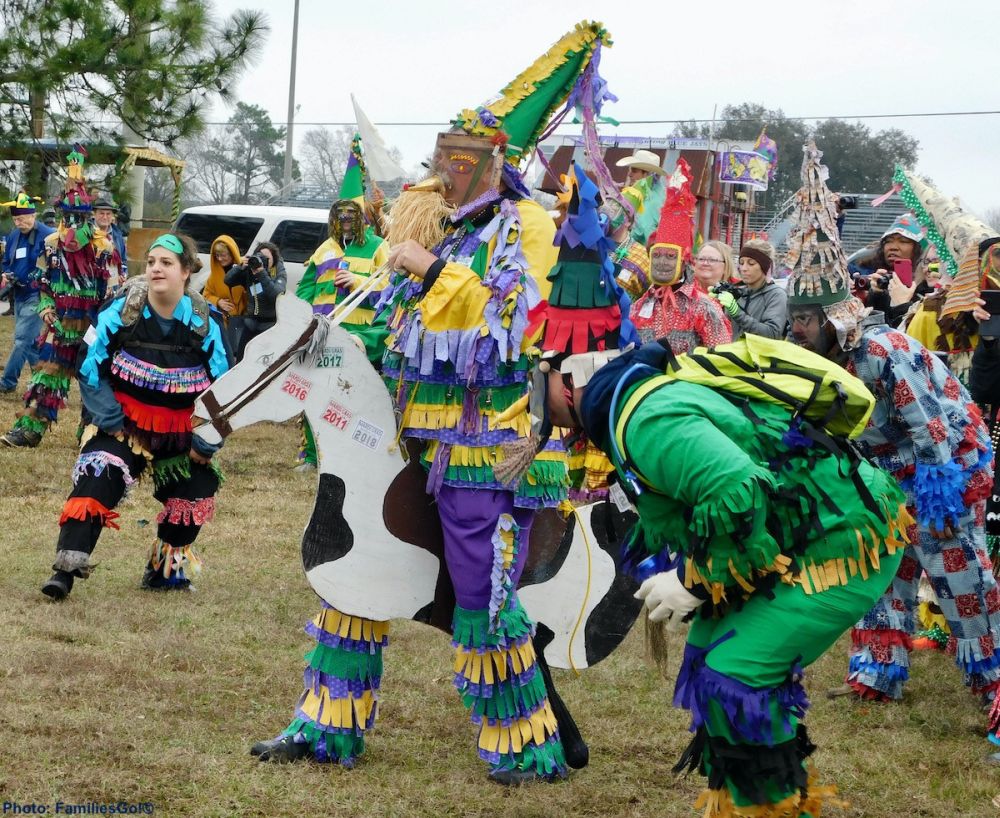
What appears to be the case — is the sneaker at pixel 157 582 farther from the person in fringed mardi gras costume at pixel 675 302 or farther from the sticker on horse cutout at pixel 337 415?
the person in fringed mardi gras costume at pixel 675 302

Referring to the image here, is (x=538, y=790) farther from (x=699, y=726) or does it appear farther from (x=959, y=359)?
(x=959, y=359)

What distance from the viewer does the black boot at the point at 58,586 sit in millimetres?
6605

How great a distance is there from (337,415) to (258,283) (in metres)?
7.91

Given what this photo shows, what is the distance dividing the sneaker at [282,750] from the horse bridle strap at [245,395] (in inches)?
44.9

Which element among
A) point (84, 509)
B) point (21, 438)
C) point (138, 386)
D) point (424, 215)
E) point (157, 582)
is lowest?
point (21, 438)

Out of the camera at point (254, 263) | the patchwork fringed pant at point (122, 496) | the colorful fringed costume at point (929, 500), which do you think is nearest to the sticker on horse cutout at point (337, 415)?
the colorful fringed costume at point (929, 500)

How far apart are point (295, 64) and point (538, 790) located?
32.7 metres

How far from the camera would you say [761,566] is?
315 cm

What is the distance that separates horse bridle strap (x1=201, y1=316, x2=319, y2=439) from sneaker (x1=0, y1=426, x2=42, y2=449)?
708 cm

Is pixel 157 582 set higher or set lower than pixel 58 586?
lower

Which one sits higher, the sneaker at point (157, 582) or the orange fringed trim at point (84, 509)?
the orange fringed trim at point (84, 509)

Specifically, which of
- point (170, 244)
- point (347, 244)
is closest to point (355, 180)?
point (347, 244)

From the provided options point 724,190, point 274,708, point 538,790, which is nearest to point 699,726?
point 538,790

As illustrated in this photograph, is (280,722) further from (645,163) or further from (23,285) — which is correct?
(23,285)
